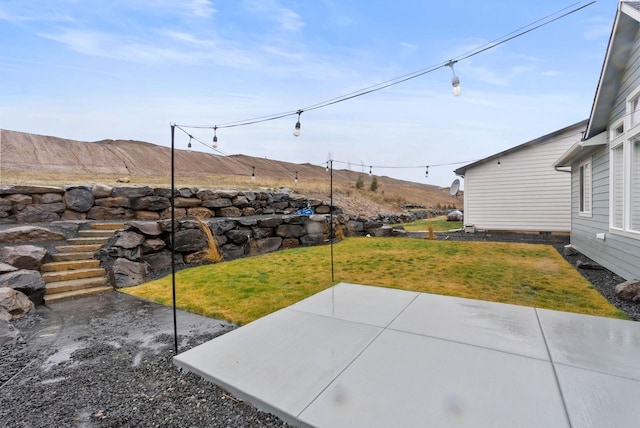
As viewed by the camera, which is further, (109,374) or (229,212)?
(229,212)

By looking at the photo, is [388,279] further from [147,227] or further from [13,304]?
[13,304]

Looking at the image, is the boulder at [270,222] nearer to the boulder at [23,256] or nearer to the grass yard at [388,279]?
the grass yard at [388,279]

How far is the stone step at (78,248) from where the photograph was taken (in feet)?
15.5

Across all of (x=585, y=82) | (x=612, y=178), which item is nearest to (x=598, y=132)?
(x=612, y=178)

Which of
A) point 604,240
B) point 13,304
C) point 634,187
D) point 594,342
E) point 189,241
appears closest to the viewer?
point 594,342

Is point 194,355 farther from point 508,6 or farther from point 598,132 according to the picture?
point 598,132

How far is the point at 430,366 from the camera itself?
2.04 m

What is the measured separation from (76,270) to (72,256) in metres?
0.32

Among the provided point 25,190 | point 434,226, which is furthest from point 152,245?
point 434,226

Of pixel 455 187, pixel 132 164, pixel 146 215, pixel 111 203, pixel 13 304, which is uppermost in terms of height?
pixel 132 164

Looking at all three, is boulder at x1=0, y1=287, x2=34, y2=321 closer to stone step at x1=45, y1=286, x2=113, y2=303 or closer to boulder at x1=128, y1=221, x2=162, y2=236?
stone step at x1=45, y1=286, x2=113, y2=303

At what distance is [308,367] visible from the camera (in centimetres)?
207

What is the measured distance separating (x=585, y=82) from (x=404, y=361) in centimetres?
807

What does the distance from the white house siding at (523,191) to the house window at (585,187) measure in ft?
12.6
